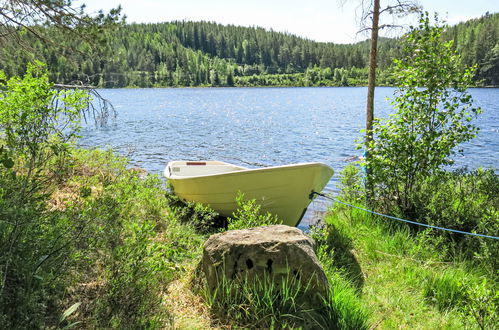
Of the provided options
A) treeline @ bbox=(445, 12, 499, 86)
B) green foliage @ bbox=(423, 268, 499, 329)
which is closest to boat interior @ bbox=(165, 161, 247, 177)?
green foliage @ bbox=(423, 268, 499, 329)

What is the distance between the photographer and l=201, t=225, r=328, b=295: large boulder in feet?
11.8

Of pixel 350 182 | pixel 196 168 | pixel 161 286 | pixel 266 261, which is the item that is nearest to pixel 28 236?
pixel 161 286

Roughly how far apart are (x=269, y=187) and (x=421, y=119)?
2.83 metres

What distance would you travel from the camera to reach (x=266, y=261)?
3.63 meters

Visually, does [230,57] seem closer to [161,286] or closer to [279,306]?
[161,286]

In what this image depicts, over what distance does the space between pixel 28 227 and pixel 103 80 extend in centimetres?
333

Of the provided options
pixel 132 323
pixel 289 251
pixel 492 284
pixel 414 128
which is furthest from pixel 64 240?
pixel 414 128

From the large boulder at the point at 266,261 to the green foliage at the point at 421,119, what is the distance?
9.93ft

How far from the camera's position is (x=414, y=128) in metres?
6.05

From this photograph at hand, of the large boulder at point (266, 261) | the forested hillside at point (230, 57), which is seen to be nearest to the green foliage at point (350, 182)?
the forested hillside at point (230, 57)

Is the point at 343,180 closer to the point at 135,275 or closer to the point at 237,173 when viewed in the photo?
the point at 237,173

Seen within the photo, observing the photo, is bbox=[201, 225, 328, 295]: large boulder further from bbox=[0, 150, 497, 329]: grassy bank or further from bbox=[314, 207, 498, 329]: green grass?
bbox=[314, 207, 498, 329]: green grass

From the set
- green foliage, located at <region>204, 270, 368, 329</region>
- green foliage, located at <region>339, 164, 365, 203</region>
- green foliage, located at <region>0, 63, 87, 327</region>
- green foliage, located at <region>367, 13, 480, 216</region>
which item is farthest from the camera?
green foliage, located at <region>339, 164, 365, 203</region>

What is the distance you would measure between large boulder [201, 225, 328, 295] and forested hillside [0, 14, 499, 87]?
336 centimetres
